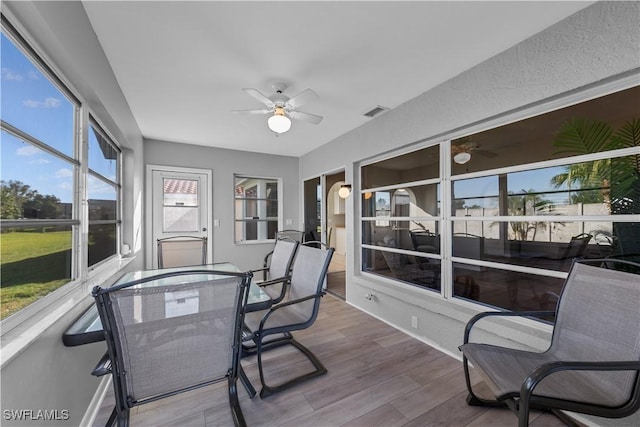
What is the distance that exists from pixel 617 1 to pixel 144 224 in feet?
17.5

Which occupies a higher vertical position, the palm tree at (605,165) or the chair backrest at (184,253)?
the palm tree at (605,165)

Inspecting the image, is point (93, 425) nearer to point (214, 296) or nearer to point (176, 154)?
point (214, 296)

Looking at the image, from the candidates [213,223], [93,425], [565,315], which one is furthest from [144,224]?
[565,315]

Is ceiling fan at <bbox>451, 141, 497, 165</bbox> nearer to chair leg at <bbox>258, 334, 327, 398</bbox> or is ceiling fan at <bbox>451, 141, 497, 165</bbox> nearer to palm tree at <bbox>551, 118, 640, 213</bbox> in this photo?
palm tree at <bbox>551, 118, 640, 213</bbox>

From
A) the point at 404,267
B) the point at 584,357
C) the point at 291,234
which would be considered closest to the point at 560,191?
the point at 584,357

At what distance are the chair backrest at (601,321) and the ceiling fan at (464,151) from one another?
111 cm

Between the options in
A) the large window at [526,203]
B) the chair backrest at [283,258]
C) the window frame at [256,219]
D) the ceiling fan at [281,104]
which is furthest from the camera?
the window frame at [256,219]

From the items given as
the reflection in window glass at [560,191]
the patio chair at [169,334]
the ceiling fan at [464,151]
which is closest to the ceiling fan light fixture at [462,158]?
the ceiling fan at [464,151]

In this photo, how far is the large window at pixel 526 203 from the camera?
1.55 m

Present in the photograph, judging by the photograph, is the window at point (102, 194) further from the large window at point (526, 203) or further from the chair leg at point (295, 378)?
the large window at point (526, 203)

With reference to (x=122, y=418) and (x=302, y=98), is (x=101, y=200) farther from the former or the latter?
(x=302, y=98)

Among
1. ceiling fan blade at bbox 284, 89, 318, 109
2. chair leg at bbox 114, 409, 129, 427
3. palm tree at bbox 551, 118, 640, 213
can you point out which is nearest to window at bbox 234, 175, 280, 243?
ceiling fan blade at bbox 284, 89, 318, 109

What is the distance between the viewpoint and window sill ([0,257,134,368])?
0.96 metres

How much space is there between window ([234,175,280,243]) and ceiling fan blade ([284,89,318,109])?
277cm
